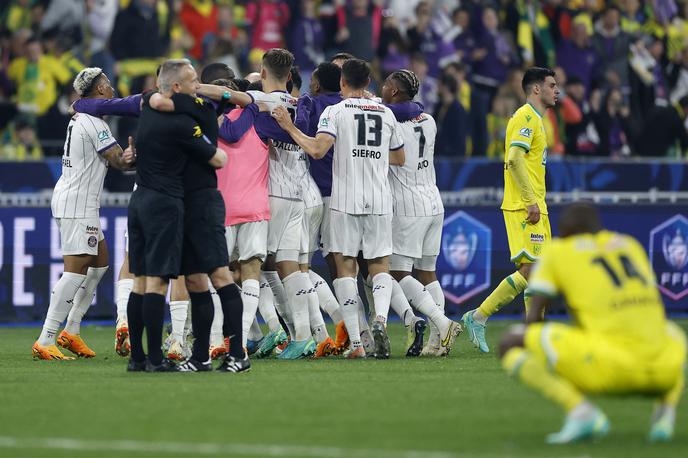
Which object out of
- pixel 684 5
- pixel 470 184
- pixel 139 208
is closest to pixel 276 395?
pixel 139 208

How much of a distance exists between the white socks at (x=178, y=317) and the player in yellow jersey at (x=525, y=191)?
285cm

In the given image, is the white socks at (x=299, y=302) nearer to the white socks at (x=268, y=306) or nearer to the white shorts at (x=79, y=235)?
the white socks at (x=268, y=306)

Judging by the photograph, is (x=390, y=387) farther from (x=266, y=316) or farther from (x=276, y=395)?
(x=266, y=316)

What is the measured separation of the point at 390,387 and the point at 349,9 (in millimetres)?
13304

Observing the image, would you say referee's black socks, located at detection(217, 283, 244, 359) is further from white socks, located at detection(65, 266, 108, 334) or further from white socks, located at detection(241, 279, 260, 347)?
white socks, located at detection(65, 266, 108, 334)

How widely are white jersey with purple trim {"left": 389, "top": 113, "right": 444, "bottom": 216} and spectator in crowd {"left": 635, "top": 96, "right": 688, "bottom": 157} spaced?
10.9 m

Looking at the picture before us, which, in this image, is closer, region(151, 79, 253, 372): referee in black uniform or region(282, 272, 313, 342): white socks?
region(151, 79, 253, 372): referee in black uniform

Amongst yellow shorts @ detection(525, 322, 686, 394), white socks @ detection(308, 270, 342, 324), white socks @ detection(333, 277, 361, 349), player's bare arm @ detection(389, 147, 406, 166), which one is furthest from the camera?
white socks @ detection(308, 270, 342, 324)

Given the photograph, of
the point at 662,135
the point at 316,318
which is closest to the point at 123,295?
the point at 316,318

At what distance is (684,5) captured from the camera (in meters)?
27.1

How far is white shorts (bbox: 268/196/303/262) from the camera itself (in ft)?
42.0

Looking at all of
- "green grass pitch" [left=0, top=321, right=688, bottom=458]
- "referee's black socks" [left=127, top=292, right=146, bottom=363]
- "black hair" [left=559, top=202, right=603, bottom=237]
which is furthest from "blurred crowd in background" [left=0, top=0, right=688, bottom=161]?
"black hair" [left=559, top=202, right=603, bottom=237]

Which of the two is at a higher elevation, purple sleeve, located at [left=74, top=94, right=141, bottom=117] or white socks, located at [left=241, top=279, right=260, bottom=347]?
purple sleeve, located at [left=74, top=94, right=141, bottom=117]

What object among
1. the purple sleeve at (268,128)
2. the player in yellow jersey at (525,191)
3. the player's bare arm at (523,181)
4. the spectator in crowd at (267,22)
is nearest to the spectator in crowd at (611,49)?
the spectator in crowd at (267,22)
